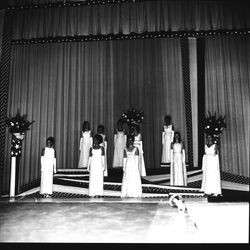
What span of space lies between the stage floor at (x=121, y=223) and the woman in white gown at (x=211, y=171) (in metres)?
3.16

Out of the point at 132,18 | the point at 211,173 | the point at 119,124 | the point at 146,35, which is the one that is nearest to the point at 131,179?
the point at 211,173

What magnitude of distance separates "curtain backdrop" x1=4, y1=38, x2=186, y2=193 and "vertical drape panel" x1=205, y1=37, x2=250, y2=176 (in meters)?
1.11

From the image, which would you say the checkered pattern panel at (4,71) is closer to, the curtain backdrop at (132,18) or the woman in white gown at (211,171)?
the curtain backdrop at (132,18)

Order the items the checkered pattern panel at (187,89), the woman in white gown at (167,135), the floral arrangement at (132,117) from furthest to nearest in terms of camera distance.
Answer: the checkered pattern panel at (187,89)
the floral arrangement at (132,117)
the woman in white gown at (167,135)

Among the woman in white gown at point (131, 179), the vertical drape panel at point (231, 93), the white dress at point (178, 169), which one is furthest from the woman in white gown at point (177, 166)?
the vertical drape panel at point (231, 93)

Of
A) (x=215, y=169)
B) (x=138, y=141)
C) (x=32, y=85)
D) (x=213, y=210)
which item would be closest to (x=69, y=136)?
(x=32, y=85)

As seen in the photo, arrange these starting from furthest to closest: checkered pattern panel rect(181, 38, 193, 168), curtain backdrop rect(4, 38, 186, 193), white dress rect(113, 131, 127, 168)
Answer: curtain backdrop rect(4, 38, 186, 193) → checkered pattern panel rect(181, 38, 193, 168) → white dress rect(113, 131, 127, 168)

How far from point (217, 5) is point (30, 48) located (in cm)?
648

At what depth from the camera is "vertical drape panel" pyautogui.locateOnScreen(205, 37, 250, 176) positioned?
12188 mm

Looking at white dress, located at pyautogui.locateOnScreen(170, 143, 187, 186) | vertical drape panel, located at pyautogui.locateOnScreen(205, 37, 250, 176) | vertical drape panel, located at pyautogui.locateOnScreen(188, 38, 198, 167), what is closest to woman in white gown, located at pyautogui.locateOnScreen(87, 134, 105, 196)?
white dress, located at pyautogui.locateOnScreen(170, 143, 187, 186)

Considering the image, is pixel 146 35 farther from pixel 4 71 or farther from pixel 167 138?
pixel 4 71

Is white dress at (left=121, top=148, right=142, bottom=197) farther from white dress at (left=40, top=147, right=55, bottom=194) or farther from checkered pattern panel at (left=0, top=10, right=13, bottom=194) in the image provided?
checkered pattern panel at (left=0, top=10, right=13, bottom=194)

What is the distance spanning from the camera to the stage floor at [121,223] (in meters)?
3.56
